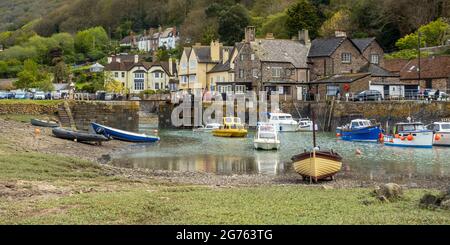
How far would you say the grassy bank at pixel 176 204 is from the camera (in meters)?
16.5

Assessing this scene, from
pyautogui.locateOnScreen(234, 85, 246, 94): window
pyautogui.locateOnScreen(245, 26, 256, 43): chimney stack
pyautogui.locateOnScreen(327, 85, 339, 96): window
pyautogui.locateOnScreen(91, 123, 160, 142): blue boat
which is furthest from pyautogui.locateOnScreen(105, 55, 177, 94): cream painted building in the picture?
pyautogui.locateOnScreen(91, 123, 160, 142): blue boat

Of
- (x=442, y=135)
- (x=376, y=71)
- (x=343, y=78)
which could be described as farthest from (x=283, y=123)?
(x=442, y=135)

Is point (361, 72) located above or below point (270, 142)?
above

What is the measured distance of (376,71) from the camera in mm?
76812

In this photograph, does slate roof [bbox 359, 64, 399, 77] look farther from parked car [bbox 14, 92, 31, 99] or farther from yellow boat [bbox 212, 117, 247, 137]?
parked car [bbox 14, 92, 31, 99]

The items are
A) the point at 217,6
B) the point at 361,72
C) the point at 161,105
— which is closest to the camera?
the point at 361,72

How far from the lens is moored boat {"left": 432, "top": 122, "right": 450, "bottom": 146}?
50069 millimetres

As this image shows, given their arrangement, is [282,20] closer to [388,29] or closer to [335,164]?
[388,29]

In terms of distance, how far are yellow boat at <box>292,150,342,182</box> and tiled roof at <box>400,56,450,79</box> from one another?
45733 millimetres

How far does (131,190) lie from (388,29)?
270 ft

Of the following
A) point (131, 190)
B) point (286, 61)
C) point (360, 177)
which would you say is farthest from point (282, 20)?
point (131, 190)

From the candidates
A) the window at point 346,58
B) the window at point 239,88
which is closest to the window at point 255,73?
the window at point 239,88

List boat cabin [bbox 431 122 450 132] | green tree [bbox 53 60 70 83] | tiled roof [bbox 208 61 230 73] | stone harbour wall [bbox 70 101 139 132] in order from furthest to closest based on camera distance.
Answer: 1. green tree [bbox 53 60 70 83]
2. tiled roof [bbox 208 61 230 73]
3. stone harbour wall [bbox 70 101 139 132]
4. boat cabin [bbox 431 122 450 132]
